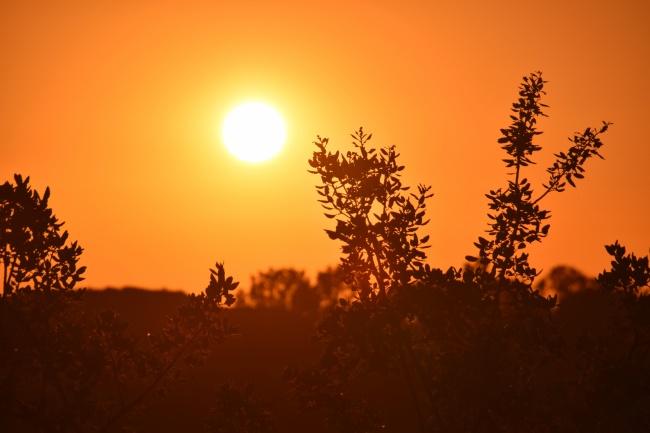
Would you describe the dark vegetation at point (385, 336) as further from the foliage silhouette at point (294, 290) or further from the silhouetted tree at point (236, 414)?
the foliage silhouette at point (294, 290)

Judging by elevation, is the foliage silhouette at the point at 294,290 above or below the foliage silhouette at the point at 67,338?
above

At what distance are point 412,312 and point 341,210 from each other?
101 inches

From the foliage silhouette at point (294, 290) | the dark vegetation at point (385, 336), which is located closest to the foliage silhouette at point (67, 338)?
the dark vegetation at point (385, 336)

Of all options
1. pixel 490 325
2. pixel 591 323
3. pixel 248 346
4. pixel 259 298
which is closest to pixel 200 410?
pixel 248 346

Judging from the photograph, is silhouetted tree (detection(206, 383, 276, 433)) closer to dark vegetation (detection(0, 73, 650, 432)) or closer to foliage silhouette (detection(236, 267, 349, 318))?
dark vegetation (detection(0, 73, 650, 432))

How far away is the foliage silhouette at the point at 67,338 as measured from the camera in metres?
17.2

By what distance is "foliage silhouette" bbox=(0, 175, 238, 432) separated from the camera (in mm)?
17156

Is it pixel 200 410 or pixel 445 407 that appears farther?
pixel 200 410

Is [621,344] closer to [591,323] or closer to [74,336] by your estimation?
[74,336]

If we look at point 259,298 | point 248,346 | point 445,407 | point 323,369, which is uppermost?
point 259,298

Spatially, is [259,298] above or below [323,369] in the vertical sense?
above

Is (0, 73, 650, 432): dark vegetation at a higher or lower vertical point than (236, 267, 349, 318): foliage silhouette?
lower

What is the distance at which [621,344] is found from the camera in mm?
17359

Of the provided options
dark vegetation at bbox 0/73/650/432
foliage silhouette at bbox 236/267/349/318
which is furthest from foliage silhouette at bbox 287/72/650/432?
foliage silhouette at bbox 236/267/349/318
